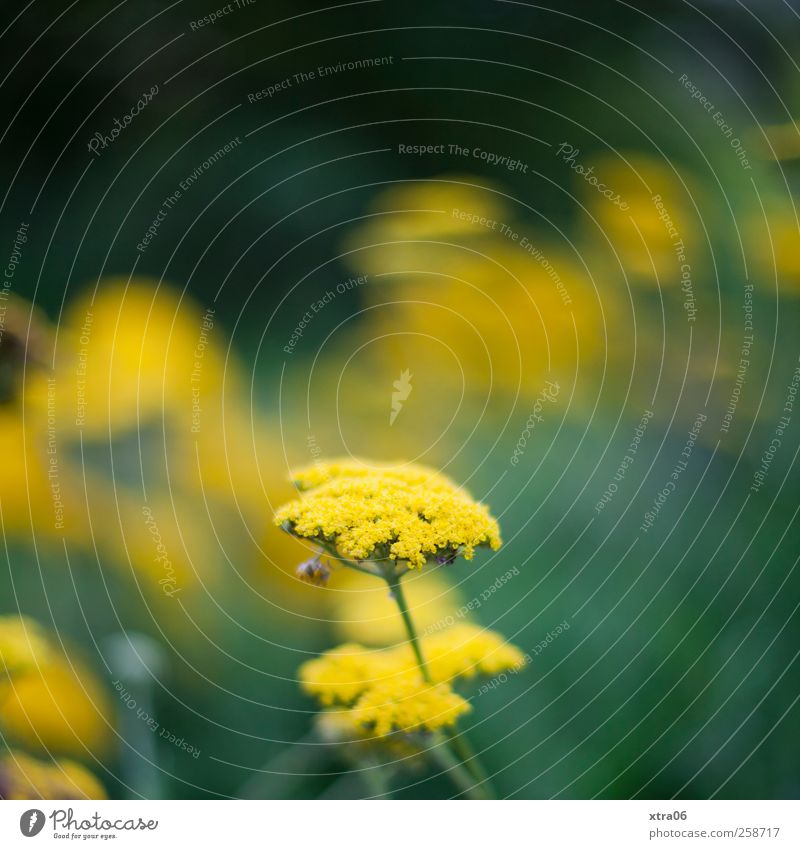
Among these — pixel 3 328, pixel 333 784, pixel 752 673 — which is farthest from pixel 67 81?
pixel 752 673

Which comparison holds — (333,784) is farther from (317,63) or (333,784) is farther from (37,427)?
(317,63)

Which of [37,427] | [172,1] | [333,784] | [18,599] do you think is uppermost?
[172,1]
